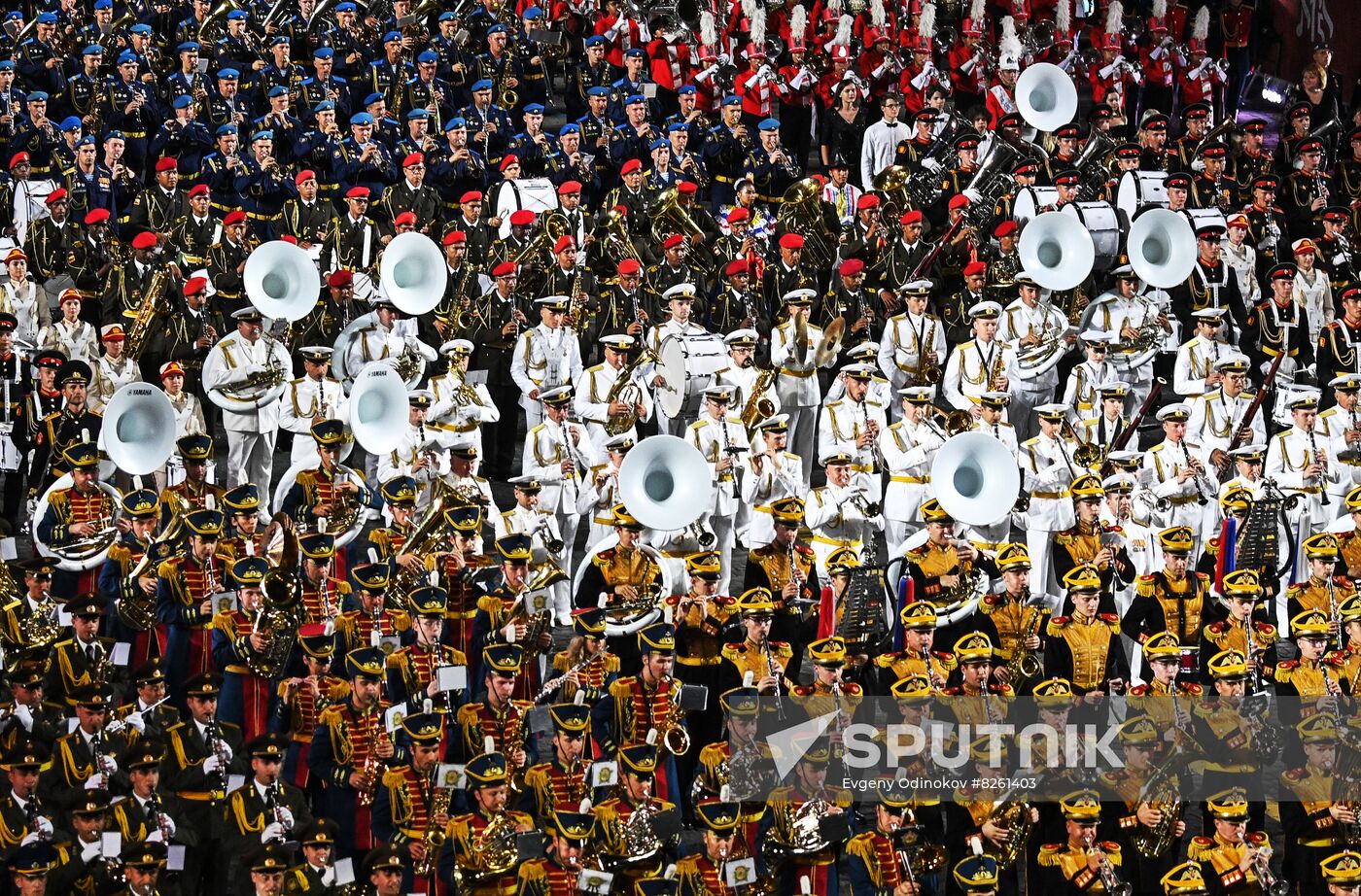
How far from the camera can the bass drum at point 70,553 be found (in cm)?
1841

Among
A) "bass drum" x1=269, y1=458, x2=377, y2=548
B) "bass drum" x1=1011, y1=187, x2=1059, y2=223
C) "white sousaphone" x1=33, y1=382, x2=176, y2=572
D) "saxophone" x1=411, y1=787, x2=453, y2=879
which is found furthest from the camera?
"bass drum" x1=1011, y1=187, x2=1059, y2=223

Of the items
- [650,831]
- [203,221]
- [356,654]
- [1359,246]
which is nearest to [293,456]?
[203,221]

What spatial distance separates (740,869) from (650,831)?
0.58 m

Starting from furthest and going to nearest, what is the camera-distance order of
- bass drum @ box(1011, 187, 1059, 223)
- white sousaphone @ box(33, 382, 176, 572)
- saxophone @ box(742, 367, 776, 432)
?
bass drum @ box(1011, 187, 1059, 223) < saxophone @ box(742, 367, 776, 432) < white sousaphone @ box(33, 382, 176, 572)

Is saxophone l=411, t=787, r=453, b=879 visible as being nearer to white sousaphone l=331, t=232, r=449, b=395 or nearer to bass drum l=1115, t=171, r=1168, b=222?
white sousaphone l=331, t=232, r=449, b=395

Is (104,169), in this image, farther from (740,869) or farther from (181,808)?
(740,869)

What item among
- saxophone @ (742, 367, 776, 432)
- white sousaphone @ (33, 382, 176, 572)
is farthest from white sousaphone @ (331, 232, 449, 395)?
saxophone @ (742, 367, 776, 432)

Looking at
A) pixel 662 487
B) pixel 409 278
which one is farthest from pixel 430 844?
pixel 409 278

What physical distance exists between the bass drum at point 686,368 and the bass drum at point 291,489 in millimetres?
2936

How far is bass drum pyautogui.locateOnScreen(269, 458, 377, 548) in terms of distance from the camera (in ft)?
62.9

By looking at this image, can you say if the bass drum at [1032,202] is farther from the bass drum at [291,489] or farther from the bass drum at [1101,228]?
the bass drum at [291,489]

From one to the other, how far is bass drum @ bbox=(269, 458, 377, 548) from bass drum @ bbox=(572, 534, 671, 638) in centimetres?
159

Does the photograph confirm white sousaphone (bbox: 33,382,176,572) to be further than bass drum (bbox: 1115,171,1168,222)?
No

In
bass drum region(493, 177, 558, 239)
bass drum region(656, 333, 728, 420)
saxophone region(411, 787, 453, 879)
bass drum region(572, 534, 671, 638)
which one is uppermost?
bass drum region(493, 177, 558, 239)
